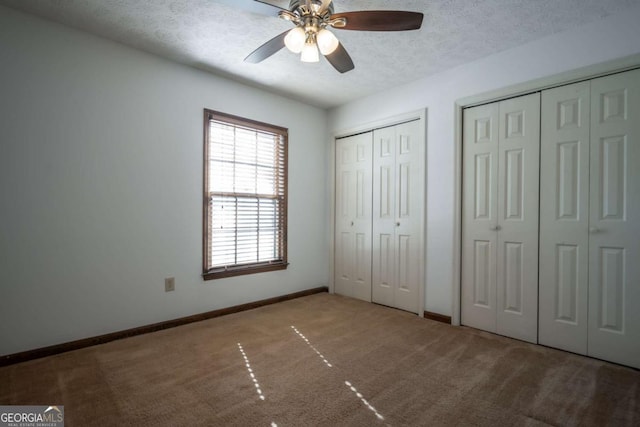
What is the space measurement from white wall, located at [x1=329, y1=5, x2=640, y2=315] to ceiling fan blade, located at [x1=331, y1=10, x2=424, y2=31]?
1.38 metres

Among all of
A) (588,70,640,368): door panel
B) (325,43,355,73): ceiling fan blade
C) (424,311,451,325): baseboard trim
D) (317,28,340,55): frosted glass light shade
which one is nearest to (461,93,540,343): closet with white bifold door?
(424,311,451,325): baseboard trim

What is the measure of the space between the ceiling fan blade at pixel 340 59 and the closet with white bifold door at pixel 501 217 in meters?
1.41

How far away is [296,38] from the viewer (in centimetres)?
193

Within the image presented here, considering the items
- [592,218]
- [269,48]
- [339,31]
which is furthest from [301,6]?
[592,218]

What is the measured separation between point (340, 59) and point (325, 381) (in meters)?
2.22

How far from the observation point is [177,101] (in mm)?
3014

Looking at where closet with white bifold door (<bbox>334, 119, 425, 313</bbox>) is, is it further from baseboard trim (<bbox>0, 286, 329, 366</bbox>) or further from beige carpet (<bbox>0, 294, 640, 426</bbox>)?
baseboard trim (<bbox>0, 286, 329, 366</bbox>)

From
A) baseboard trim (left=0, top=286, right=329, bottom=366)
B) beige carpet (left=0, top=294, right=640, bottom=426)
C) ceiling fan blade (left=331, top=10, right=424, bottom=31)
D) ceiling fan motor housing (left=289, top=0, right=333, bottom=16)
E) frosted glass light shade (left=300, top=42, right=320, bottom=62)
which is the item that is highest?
ceiling fan motor housing (left=289, top=0, right=333, bottom=16)

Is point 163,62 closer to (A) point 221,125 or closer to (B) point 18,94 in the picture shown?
(A) point 221,125

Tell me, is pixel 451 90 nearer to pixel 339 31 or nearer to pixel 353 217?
pixel 339 31

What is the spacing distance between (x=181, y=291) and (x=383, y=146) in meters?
2.72

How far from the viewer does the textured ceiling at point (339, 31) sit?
216 centimetres

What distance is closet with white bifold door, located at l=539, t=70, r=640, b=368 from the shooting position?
219cm

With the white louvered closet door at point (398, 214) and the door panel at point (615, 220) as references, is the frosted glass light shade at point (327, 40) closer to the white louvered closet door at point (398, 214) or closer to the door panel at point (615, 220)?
the white louvered closet door at point (398, 214)
